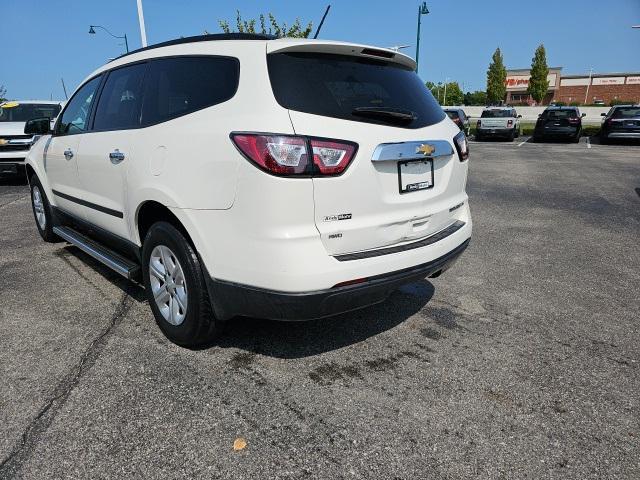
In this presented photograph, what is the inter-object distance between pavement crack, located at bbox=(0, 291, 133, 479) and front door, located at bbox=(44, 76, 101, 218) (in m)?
1.39

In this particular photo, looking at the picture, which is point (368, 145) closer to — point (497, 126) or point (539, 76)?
point (497, 126)

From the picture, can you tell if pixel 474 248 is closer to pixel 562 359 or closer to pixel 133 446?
pixel 562 359

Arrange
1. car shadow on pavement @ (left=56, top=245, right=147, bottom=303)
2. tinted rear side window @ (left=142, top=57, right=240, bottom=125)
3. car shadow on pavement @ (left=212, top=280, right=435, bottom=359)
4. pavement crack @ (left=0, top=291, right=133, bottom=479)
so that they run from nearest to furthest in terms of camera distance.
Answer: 1. pavement crack @ (left=0, top=291, right=133, bottom=479)
2. tinted rear side window @ (left=142, top=57, right=240, bottom=125)
3. car shadow on pavement @ (left=212, top=280, right=435, bottom=359)
4. car shadow on pavement @ (left=56, top=245, right=147, bottom=303)

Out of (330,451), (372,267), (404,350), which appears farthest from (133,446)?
(404,350)

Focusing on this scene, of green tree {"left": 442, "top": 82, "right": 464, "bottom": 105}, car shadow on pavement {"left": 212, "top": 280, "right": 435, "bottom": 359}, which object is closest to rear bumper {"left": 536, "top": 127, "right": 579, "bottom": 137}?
car shadow on pavement {"left": 212, "top": 280, "right": 435, "bottom": 359}

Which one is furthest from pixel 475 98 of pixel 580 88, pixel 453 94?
pixel 580 88

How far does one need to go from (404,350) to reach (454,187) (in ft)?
3.64

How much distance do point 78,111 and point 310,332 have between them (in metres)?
2.93

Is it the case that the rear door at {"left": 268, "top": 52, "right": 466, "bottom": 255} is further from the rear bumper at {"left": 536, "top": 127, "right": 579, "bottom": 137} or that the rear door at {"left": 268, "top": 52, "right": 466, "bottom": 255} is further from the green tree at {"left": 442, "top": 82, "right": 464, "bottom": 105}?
the green tree at {"left": 442, "top": 82, "right": 464, "bottom": 105}

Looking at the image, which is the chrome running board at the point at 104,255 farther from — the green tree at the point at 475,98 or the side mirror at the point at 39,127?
the green tree at the point at 475,98

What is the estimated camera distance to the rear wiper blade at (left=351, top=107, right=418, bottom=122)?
A: 97.7 inches

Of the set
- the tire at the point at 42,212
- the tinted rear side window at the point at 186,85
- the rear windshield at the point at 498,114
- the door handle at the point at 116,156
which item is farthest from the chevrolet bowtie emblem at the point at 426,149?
the rear windshield at the point at 498,114

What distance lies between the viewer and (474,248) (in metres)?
5.37

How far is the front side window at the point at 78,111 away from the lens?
4037 millimetres
